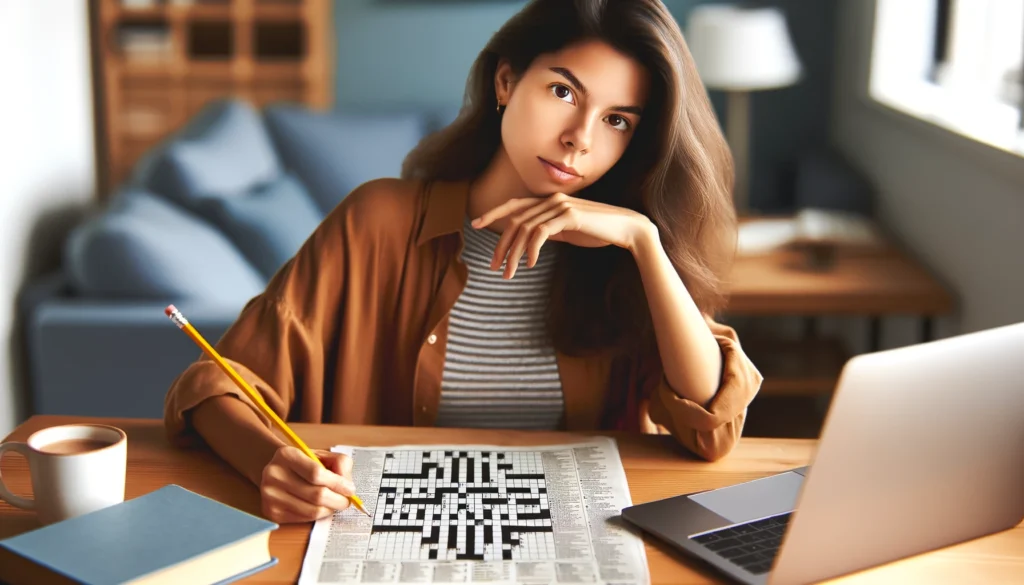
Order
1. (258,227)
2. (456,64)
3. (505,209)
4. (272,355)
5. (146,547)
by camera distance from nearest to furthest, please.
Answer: (146,547), (505,209), (272,355), (258,227), (456,64)

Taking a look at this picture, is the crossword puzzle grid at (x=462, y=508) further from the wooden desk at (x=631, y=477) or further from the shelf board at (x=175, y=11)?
the shelf board at (x=175, y=11)

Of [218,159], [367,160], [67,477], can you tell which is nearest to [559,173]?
[67,477]

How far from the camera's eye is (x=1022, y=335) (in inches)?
34.4

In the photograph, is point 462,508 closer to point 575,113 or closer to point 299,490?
point 299,490

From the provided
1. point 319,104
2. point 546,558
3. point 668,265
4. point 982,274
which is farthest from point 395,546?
point 319,104

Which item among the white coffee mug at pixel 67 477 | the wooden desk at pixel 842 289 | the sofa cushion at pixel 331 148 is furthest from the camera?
the sofa cushion at pixel 331 148

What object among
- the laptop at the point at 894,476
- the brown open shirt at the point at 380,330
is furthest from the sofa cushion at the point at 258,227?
the laptop at the point at 894,476

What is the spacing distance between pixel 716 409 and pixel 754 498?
0.15m

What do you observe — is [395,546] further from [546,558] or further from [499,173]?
[499,173]

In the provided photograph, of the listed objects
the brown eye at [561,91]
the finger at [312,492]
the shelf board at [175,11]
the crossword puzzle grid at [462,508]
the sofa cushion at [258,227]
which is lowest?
the sofa cushion at [258,227]

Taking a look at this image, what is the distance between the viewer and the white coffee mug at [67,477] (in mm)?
902

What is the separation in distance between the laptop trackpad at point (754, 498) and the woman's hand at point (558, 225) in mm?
296

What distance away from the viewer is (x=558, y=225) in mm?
1144

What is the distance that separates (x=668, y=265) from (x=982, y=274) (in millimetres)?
1313
